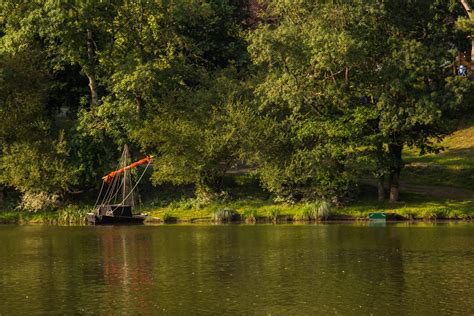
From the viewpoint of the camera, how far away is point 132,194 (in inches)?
2739

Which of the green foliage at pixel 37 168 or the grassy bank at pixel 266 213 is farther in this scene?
the green foliage at pixel 37 168

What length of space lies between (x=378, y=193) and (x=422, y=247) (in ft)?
77.4

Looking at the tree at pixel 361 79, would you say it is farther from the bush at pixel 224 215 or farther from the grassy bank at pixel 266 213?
the bush at pixel 224 215

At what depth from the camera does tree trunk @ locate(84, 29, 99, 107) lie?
70500 mm

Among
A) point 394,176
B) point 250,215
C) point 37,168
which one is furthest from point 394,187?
point 37,168

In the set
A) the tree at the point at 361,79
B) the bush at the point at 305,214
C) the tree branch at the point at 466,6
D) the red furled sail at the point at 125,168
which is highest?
the tree branch at the point at 466,6

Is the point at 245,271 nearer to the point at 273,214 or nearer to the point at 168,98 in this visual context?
the point at 273,214

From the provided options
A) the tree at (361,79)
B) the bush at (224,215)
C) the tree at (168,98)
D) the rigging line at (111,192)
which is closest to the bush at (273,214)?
the bush at (224,215)

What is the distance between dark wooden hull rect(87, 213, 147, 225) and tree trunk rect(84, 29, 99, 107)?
1135 centimetres

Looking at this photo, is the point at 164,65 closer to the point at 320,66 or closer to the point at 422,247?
the point at 320,66

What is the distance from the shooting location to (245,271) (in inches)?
1396

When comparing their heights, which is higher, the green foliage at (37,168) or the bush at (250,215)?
the green foliage at (37,168)

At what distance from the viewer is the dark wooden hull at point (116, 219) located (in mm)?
63144

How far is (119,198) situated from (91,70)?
34.2 ft
